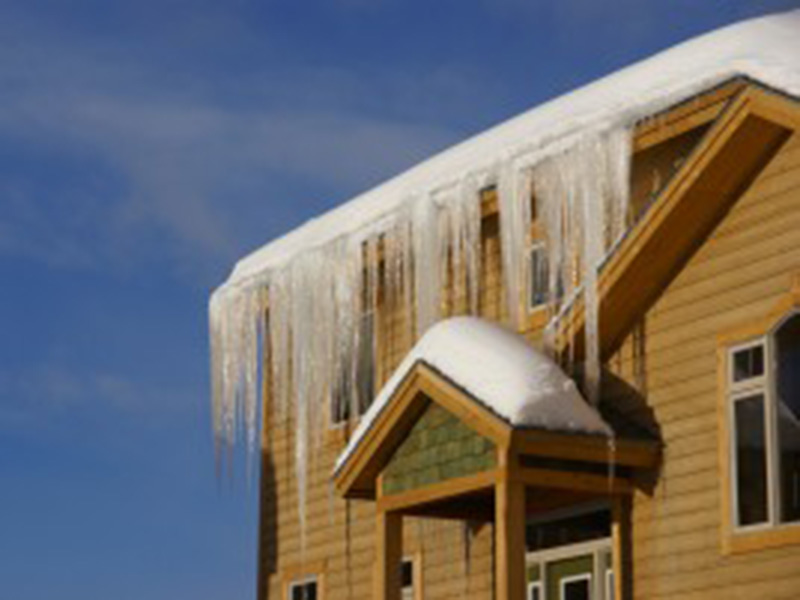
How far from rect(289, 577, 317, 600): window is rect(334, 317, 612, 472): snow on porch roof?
481 cm

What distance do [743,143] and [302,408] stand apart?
779 cm

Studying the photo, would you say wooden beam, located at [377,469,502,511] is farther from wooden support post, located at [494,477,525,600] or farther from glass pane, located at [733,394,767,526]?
glass pane, located at [733,394,767,526]

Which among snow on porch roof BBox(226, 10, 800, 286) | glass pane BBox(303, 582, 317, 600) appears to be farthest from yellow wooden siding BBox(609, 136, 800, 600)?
glass pane BBox(303, 582, 317, 600)

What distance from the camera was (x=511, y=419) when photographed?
47.6 ft

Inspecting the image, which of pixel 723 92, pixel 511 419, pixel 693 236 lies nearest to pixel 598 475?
pixel 511 419

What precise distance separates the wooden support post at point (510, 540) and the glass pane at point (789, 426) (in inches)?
85.5

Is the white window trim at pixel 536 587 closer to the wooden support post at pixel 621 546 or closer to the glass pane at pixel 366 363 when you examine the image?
the wooden support post at pixel 621 546

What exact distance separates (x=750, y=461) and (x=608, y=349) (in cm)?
218

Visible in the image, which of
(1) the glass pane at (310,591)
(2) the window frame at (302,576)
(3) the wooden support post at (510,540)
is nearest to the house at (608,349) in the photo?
(3) the wooden support post at (510,540)

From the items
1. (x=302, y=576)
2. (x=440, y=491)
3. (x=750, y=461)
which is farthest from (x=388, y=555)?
(x=302, y=576)

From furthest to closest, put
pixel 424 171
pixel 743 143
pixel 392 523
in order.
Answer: pixel 424 171, pixel 392 523, pixel 743 143

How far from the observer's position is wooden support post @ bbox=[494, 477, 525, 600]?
1445 cm

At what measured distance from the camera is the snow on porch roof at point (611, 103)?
46.2 ft

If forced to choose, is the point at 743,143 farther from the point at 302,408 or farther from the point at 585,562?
the point at 302,408
